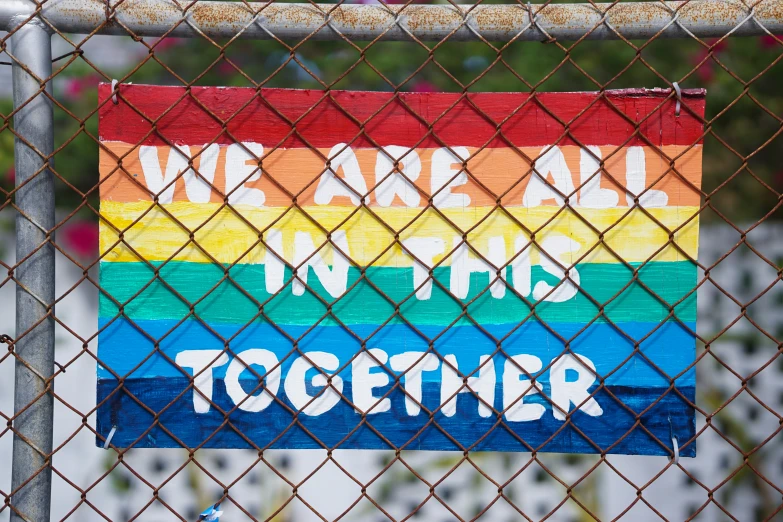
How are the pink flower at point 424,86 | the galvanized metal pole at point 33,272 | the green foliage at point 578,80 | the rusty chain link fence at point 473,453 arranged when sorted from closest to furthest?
the galvanized metal pole at point 33,272, the rusty chain link fence at point 473,453, the green foliage at point 578,80, the pink flower at point 424,86

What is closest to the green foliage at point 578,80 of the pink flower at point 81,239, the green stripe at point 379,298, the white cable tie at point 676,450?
the pink flower at point 81,239

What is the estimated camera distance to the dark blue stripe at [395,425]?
3.87 ft

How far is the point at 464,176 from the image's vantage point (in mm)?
1190

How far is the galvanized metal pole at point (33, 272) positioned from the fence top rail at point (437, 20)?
9 centimetres

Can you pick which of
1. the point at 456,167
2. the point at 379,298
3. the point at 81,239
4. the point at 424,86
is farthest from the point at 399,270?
the point at 81,239

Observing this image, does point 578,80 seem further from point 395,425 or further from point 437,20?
point 395,425

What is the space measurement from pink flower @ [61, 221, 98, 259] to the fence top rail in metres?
1.72

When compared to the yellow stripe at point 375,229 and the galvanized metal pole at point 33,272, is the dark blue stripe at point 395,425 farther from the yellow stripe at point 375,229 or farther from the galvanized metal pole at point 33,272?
the yellow stripe at point 375,229

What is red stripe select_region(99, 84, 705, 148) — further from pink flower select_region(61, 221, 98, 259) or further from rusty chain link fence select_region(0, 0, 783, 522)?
pink flower select_region(61, 221, 98, 259)

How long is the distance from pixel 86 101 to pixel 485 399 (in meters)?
2.36

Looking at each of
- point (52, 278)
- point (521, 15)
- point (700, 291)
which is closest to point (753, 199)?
point (700, 291)

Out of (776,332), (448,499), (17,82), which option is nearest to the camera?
(17,82)

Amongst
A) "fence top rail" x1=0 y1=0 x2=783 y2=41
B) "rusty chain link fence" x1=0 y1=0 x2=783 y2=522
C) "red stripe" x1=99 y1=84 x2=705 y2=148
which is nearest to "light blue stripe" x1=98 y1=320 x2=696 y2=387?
"red stripe" x1=99 y1=84 x2=705 y2=148

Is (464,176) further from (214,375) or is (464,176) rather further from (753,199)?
(753,199)
